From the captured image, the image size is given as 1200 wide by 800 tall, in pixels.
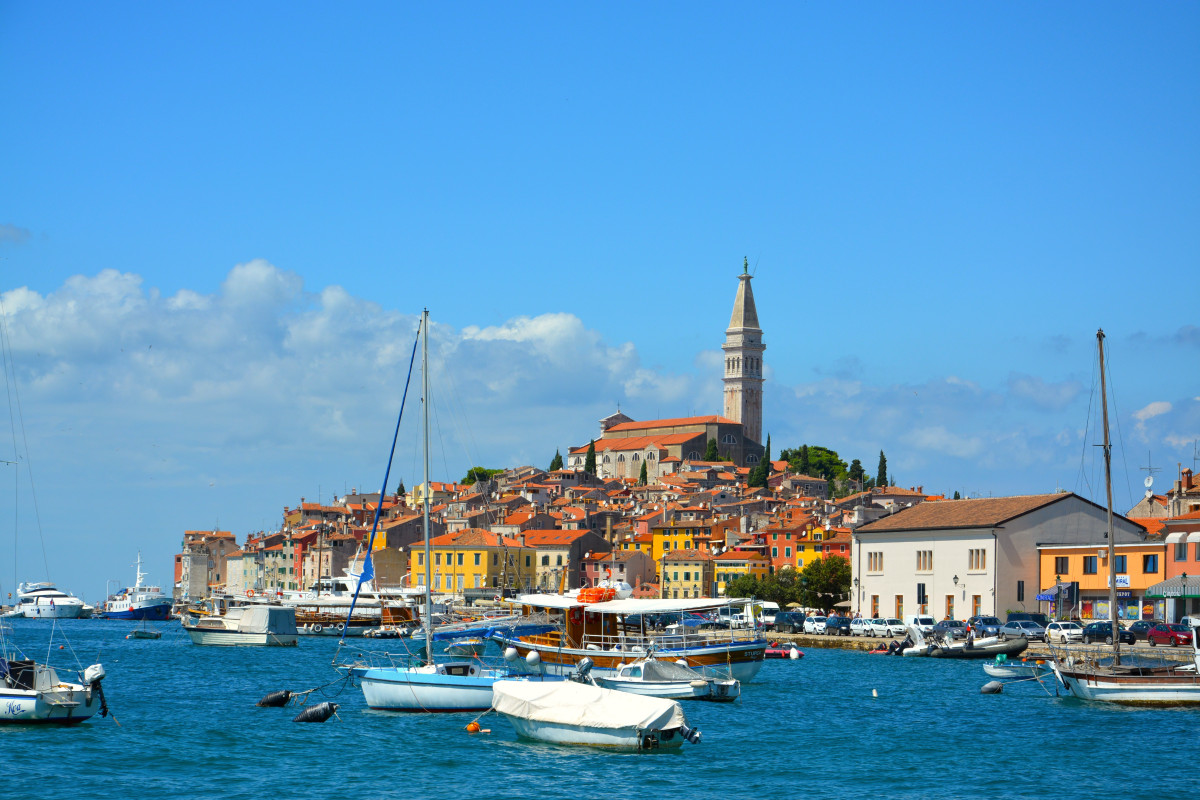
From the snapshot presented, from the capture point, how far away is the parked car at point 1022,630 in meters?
53.9

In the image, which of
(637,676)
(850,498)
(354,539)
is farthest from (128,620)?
(637,676)

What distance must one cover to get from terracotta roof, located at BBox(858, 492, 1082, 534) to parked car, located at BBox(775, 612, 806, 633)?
5430 mm

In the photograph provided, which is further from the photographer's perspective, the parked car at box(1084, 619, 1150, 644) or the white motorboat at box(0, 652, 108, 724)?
the parked car at box(1084, 619, 1150, 644)

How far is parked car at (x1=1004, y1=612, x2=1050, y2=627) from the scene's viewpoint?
189 ft

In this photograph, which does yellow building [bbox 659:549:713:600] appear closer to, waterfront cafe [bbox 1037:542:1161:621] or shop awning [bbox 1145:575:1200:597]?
waterfront cafe [bbox 1037:542:1161:621]

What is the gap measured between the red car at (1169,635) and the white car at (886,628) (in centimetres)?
1444

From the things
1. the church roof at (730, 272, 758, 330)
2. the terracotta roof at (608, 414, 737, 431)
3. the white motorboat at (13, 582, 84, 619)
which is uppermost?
the church roof at (730, 272, 758, 330)

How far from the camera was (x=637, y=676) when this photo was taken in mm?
34219

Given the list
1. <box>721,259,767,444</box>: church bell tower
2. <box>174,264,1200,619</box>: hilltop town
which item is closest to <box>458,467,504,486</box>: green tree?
<box>174,264,1200,619</box>: hilltop town

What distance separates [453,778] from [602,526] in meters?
98.8

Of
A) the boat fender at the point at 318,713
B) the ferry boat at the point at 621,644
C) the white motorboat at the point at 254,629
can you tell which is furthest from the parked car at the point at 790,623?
the boat fender at the point at 318,713

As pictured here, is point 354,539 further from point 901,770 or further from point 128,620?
point 901,770

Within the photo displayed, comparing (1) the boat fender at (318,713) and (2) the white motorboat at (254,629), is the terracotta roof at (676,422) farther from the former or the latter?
(1) the boat fender at (318,713)

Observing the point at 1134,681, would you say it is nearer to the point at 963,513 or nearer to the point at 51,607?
the point at 963,513
